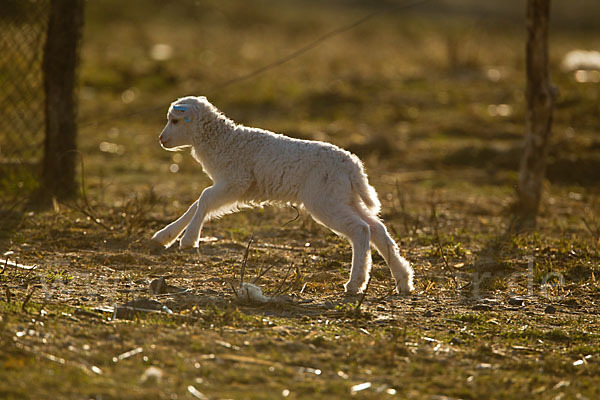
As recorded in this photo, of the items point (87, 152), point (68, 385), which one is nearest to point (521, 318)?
point (68, 385)

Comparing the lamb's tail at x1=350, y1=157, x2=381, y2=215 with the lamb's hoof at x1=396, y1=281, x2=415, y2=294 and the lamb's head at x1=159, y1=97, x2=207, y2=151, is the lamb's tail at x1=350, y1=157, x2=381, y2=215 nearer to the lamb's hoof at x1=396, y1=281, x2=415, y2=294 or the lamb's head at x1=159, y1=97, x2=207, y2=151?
the lamb's hoof at x1=396, y1=281, x2=415, y2=294

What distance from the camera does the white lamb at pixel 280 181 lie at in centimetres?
577

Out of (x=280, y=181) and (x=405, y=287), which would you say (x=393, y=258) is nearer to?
(x=405, y=287)

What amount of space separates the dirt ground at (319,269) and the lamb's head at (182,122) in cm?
98

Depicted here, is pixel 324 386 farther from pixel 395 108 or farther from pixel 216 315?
pixel 395 108

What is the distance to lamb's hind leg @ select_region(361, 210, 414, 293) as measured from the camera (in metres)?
5.85

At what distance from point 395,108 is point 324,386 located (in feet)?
35.4

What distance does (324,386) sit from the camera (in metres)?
4.12

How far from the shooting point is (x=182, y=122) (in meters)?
6.58

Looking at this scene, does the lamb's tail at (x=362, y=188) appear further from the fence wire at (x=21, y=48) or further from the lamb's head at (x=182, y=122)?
the fence wire at (x=21, y=48)

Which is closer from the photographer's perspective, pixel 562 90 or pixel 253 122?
pixel 253 122

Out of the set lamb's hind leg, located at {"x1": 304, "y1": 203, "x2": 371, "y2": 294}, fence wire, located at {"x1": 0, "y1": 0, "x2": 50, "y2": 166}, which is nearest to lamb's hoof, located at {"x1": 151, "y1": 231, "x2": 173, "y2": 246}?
lamb's hind leg, located at {"x1": 304, "y1": 203, "x2": 371, "y2": 294}

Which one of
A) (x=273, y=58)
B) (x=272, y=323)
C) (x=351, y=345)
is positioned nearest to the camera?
(x=351, y=345)

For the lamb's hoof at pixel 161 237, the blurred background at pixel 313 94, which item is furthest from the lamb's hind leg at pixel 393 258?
the blurred background at pixel 313 94
